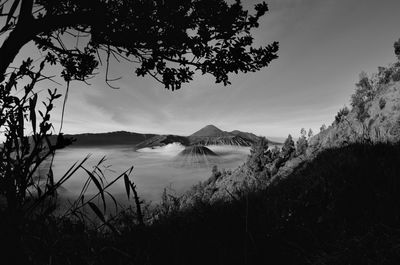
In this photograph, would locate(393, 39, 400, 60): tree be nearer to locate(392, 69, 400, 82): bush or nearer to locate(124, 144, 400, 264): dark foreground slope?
locate(392, 69, 400, 82): bush

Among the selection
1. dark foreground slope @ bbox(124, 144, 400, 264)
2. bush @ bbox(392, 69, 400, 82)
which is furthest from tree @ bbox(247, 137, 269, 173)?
dark foreground slope @ bbox(124, 144, 400, 264)

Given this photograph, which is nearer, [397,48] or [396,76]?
[396,76]

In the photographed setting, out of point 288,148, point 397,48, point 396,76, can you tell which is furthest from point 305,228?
point 288,148

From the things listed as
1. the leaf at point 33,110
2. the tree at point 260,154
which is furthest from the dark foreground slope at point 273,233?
the tree at point 260,154

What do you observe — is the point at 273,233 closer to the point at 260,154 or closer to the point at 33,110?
the point at 33,110

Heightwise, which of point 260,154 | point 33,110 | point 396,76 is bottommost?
point 260,154

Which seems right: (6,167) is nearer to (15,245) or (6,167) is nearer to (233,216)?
(15,245)

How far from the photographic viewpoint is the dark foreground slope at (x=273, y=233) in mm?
1835

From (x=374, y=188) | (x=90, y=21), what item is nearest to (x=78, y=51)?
(x=90, y=21)

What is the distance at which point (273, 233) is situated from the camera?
251 centimetres

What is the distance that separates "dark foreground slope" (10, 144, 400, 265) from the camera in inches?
72.2

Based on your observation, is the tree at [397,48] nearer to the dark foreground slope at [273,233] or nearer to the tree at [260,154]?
the dark foreground slope at [273,233]

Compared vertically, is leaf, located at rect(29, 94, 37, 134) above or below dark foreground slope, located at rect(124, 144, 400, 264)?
above

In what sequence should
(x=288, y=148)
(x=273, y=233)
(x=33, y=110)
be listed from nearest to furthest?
(x=33, y=110) < (x=273, y=233) < (x=288, y=148)
